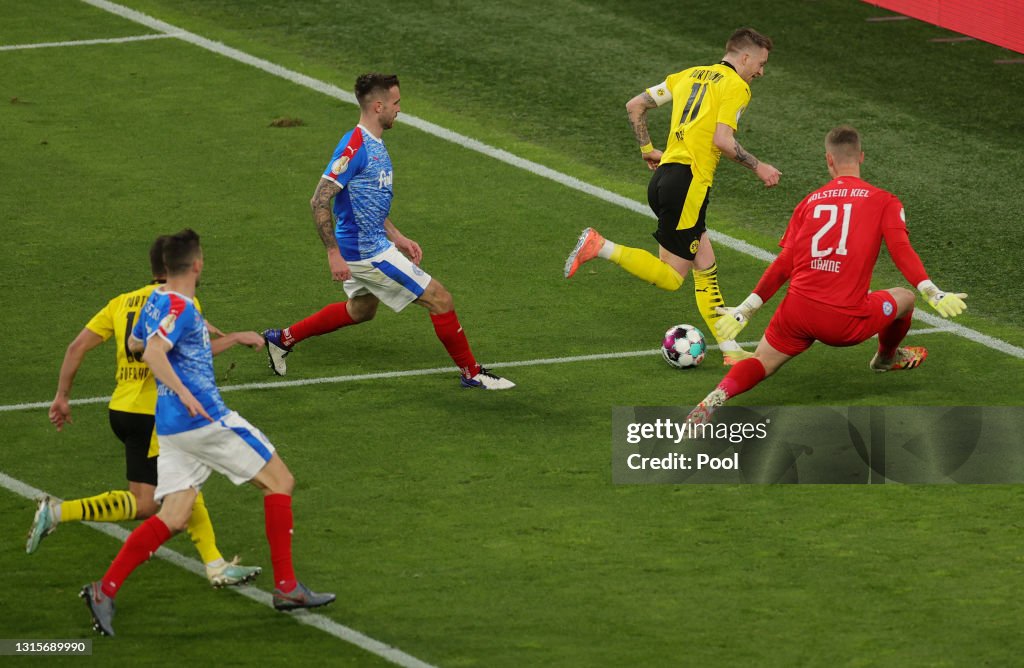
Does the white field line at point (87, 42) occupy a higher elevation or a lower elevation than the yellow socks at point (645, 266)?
higher

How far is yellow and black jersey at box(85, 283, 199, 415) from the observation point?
31.4 ft

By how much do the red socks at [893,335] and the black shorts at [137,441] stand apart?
16.4ft

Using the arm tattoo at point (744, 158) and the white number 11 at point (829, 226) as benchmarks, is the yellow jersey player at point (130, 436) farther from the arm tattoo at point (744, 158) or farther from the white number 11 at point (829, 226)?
the arm tattoo at point (744, 158)

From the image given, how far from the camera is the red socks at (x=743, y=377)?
11.6m

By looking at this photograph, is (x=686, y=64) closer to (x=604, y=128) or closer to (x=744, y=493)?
(x=604, y=128)

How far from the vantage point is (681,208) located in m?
13.2

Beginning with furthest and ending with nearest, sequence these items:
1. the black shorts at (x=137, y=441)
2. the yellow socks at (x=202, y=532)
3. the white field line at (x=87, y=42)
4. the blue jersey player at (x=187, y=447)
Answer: the white field line at (x=87, y=42) → the black shorts at (x=137, y=441) → the yellow socks at (x=202, y=532) → the blue jersey player at (x=187, y=447)

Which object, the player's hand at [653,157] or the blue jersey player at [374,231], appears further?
the player's hand at [653,157]

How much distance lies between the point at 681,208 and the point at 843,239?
1804 mm

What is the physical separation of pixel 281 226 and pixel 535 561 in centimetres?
696

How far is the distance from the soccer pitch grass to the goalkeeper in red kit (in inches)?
24.2

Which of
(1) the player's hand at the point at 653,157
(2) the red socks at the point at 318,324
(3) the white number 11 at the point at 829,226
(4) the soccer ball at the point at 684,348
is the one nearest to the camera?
(3) the white number 11 at the point at 829,226

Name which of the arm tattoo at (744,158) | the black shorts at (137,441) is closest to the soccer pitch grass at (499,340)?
the black shorts at (137,441)

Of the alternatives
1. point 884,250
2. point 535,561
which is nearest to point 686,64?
point 884,250
